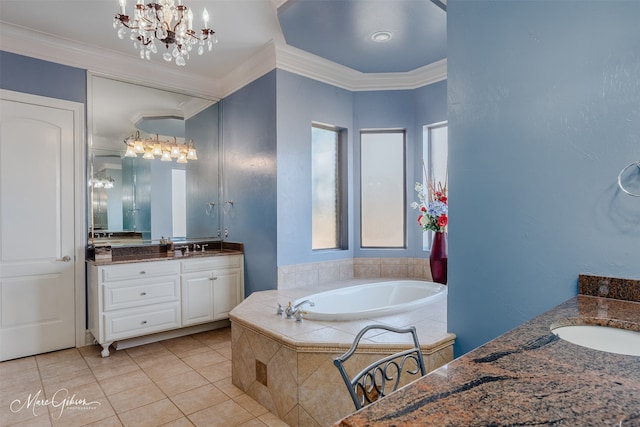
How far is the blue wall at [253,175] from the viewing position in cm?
346

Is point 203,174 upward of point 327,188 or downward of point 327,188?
upward

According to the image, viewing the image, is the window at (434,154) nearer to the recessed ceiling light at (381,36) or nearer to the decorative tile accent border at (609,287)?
the recessed ceiling light at (381,36)

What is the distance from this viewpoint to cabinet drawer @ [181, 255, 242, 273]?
3518mm

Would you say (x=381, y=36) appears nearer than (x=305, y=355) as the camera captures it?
No

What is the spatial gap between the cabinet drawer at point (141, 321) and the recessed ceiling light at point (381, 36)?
9.92 ft

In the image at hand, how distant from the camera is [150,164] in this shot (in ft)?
12.5

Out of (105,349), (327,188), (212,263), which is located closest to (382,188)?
(327,188)

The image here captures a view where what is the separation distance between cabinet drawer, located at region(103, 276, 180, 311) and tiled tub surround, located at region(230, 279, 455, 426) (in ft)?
3.73

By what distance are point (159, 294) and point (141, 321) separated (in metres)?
0.27

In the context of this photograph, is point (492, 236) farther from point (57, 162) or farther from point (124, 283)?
point (57, 162)

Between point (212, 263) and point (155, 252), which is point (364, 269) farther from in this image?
point (155, 252)

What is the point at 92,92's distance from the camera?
346 cm

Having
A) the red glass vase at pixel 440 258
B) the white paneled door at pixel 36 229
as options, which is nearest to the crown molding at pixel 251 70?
the white paneled door at pixel 36 229

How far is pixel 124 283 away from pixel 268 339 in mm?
1706
